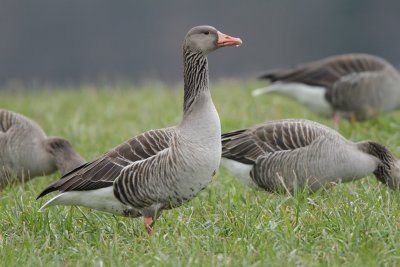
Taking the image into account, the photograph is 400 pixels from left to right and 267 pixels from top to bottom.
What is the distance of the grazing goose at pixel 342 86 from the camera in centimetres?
1158

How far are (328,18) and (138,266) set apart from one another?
143 ft

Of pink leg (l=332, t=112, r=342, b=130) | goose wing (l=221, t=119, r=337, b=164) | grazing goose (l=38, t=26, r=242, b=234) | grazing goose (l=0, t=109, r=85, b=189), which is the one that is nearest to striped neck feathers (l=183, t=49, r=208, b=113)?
grazing goose (l=38, t=26, r=242, b=234)

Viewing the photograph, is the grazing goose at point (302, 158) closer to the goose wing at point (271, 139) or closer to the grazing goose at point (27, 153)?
the goose wing at point (271, 139)

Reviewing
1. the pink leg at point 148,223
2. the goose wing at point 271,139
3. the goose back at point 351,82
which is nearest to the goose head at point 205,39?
the goose wing at point 271,139

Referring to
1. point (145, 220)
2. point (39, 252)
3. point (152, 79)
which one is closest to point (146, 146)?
point (145, 220)

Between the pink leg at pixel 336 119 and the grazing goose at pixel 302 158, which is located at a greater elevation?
the grazing goose at pixel 302 158

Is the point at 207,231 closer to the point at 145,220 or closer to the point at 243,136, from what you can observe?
the point at 145,220

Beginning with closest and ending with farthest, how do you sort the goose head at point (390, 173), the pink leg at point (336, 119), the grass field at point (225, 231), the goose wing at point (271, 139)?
the grass field at point (225, 231), the goose head at point (390, 173), the goose wing at point (271, 139), the pink leg at point (336, 119)

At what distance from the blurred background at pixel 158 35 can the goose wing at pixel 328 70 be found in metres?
23.3

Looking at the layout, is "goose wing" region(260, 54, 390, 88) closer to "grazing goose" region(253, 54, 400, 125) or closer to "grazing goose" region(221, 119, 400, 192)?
"grazing goose" region(253, 54, 400, 125)

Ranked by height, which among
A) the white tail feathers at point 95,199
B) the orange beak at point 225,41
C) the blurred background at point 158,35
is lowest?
the blurred background at point 158,35

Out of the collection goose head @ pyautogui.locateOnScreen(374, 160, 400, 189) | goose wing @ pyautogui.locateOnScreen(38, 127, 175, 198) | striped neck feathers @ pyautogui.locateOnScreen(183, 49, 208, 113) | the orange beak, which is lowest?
goose head @ pyautogui.locateOnScreen(374, 160, 400, 189)

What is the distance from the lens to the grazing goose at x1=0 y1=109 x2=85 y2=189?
348 inches

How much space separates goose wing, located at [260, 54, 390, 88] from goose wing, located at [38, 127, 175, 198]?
16.3 feet
